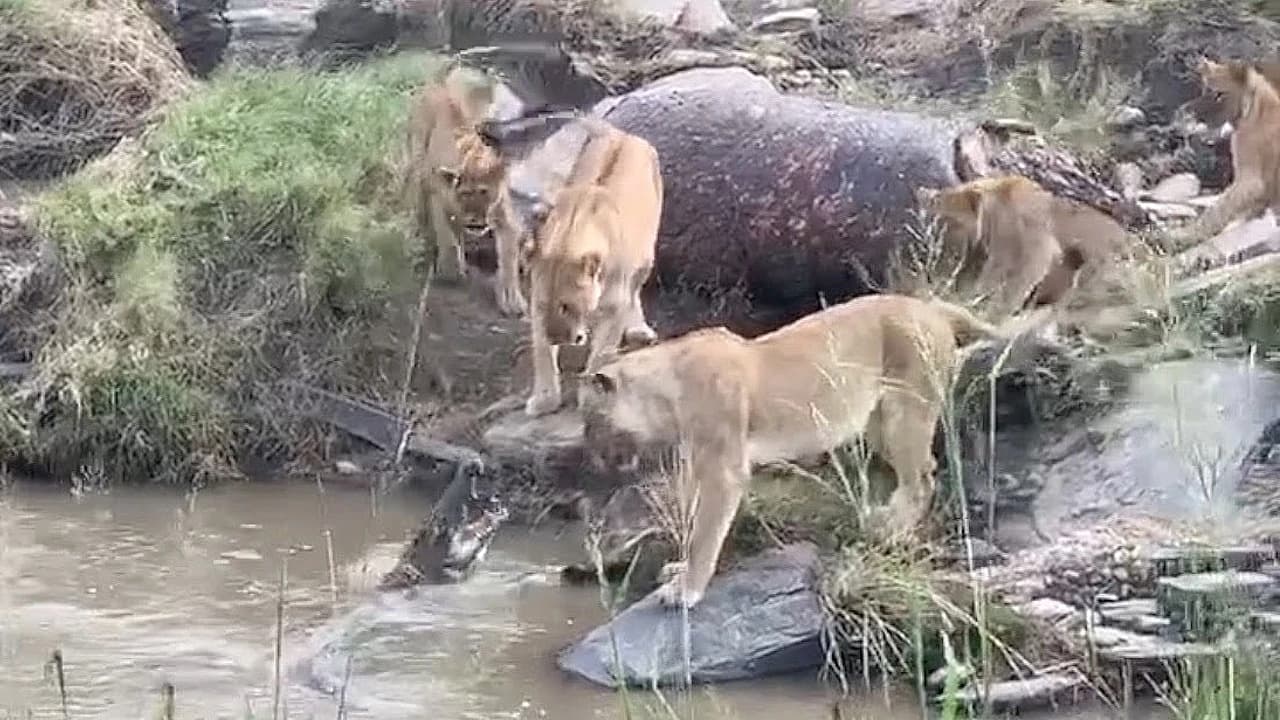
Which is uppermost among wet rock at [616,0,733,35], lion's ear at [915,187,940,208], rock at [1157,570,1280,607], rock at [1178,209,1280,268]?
wet rock at [616,0,733,35]

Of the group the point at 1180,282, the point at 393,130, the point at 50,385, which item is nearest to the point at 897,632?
the point at 1180,282

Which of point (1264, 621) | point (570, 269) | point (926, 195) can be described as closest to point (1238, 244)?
point (926, 195)

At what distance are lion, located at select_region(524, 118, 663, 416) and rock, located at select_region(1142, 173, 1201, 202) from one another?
2576mm

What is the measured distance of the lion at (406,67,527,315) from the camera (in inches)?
372

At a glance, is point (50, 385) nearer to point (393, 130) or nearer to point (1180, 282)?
point (393, 130)

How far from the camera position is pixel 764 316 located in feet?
31.0

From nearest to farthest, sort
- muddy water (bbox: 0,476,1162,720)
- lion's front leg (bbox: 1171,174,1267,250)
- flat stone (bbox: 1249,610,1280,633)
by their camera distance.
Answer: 1. flat stone (bbox: 1249,610,1280,633)
2. muddy water (bbox: 0,476,1162,720)
3. lion's front leg (bbox: 1171,174,1267,250)

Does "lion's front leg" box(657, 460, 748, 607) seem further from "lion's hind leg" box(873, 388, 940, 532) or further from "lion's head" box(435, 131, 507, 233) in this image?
"lion's head" box(435, 131, 507, 233)

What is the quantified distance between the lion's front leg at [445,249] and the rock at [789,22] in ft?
11.9

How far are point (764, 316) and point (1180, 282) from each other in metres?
1.78

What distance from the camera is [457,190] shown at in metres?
9.69

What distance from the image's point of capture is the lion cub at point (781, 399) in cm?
679

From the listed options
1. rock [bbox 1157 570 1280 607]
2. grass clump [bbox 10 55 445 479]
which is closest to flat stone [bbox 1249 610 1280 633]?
rock [bbox 1157 570 1280 607]

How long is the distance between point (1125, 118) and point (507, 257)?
350cm
